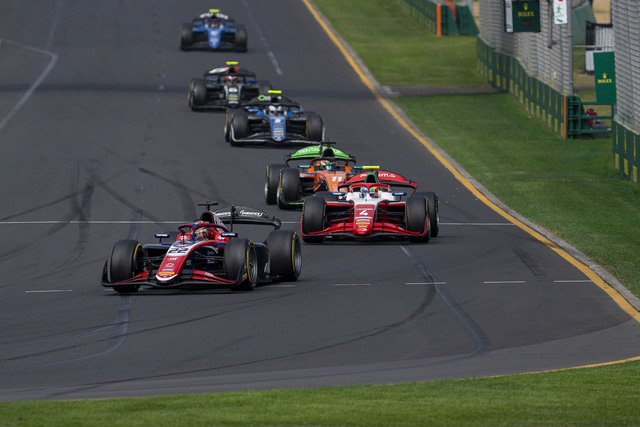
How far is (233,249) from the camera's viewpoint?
2044 centimetres

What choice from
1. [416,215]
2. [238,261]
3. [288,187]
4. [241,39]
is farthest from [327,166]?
[241,39]

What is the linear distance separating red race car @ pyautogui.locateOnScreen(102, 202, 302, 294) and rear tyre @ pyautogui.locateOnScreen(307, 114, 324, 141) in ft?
53.1

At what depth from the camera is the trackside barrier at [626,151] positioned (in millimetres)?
33812

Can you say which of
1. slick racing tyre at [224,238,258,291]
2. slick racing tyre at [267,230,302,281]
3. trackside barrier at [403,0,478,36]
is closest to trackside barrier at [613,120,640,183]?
slick racing tyre at [267,230,302,281]

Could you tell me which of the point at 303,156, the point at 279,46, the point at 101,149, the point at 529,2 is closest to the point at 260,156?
the point at 101,149

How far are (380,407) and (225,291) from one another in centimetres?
834

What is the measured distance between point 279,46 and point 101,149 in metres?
23.5

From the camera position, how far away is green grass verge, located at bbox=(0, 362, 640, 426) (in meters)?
12.3

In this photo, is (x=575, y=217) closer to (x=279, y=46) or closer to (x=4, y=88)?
(x=4, y=88)

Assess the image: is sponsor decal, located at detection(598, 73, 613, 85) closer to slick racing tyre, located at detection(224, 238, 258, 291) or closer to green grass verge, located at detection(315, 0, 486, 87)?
green grass verge, located at detection(315, 0, 486, 87)

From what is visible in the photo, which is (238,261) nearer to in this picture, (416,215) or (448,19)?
(416,215)

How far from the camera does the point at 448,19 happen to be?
66.8 m

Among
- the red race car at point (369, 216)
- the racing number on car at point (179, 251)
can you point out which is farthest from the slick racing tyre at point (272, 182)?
the racing number on car at point (179, 251)

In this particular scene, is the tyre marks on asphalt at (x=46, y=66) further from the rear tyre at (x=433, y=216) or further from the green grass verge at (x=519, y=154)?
the rear tyre at (x=433, y=216)
